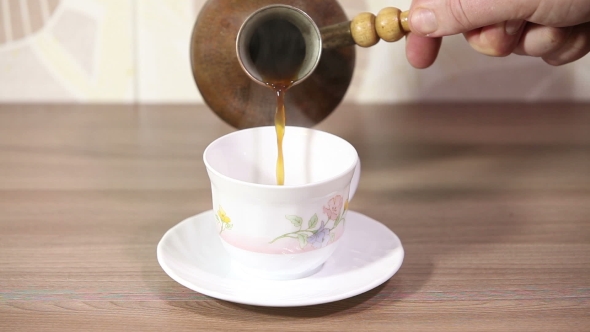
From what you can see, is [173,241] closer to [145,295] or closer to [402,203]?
[145,295]

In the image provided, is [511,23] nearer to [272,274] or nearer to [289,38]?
[289,38]

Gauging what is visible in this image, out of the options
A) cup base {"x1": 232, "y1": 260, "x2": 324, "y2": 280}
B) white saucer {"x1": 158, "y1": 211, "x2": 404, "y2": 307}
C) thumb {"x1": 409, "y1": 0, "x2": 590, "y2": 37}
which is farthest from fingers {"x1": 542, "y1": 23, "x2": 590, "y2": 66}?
cup base {"x1": 232, "y1": 260, "x2": 324, "y2": 280}

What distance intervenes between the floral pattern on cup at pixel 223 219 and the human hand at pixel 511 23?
32cm

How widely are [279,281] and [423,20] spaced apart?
343mm

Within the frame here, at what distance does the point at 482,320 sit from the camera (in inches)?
22.6

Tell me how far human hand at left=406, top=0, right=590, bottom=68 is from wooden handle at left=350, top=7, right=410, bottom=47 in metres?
0.02

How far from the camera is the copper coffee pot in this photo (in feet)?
2.57

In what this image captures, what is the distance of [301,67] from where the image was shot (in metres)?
0.77

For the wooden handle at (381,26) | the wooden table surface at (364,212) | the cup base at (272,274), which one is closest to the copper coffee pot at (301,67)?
the wooden handle at (381,26)

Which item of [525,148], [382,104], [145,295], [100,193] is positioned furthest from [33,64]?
[525,148]

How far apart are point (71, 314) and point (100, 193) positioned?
0.30 m

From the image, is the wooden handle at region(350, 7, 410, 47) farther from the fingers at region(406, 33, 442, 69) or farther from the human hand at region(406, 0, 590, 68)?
the fingers at region(406, 33, 442, 69)

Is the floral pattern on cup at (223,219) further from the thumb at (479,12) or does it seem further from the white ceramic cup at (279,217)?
the thumb at (479,12)

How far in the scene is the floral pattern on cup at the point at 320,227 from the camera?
608mm
